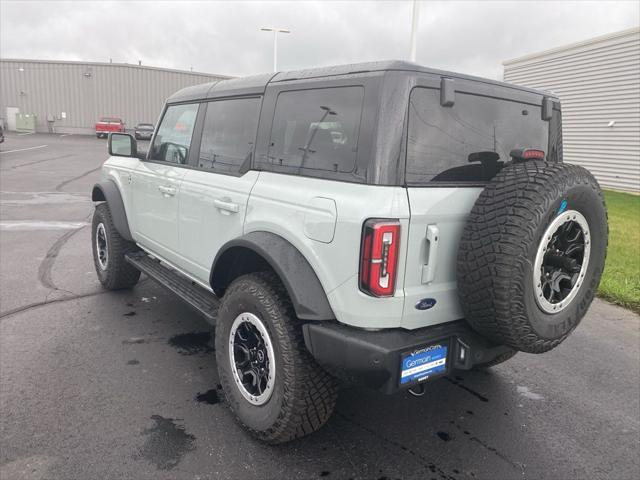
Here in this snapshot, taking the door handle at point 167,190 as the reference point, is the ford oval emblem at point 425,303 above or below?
below

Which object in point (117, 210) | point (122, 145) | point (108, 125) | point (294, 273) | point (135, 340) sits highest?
point (108, 125)

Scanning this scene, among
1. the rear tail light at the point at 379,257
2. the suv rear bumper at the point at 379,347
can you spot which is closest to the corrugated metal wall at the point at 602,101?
the suv rear bumper at the point at 379,347

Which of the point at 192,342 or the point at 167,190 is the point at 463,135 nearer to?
the point at 167,190

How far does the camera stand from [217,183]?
3.16 meters

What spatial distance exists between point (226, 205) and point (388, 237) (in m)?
1.23

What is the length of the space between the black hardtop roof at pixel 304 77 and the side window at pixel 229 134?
0.08 m

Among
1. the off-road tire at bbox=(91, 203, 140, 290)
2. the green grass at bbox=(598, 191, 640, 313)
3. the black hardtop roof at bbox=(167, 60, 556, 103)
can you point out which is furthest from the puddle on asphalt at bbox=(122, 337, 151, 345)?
the green grass at bbox=(598, 191, 640, 313)

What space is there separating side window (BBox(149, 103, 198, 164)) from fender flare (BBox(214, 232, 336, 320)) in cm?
141

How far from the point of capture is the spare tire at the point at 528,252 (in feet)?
7.01

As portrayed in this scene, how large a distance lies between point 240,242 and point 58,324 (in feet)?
8.08

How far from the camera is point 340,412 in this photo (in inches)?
120

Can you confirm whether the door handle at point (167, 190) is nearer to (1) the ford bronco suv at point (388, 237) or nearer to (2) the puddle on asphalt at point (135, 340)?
(1) the ford bronco suv at point (388, 237)

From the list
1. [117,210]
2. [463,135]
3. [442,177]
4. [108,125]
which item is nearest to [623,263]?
[463,135]

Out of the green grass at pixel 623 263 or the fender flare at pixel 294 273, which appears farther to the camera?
the green grass at pixel 623 263
